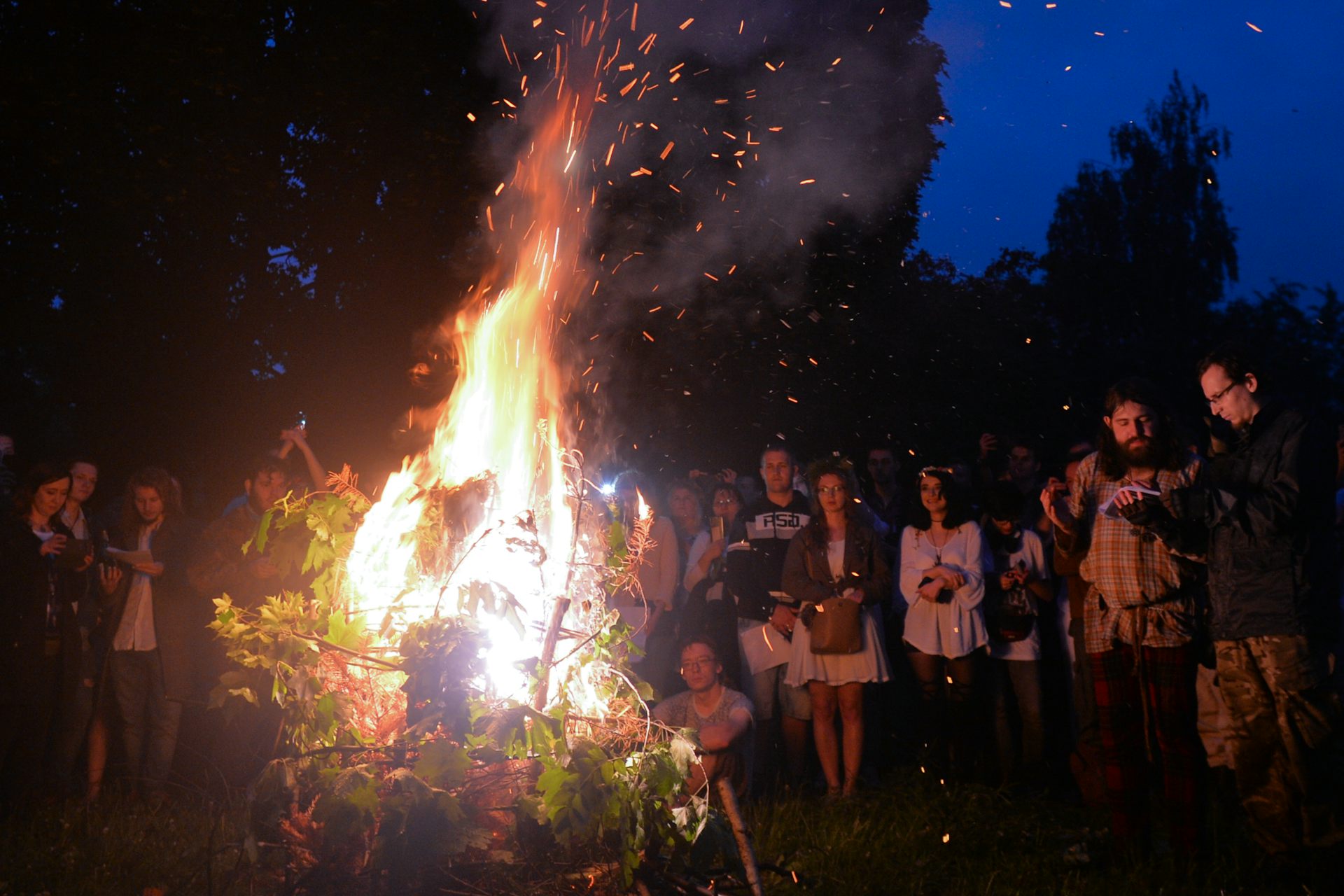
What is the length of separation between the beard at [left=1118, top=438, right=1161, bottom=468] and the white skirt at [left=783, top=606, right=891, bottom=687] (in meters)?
2.06

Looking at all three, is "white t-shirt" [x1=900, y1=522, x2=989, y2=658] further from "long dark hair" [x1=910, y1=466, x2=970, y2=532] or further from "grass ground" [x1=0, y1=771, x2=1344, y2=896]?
"grass ground" [x1=0, y1=771, x2=1344, y2=896]

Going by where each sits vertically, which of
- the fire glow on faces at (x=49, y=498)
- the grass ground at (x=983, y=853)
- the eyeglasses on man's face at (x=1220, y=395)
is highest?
the fire glow on faces at (x=49, y=498)

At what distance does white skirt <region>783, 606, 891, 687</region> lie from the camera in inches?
241

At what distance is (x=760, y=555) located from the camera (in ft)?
22.3

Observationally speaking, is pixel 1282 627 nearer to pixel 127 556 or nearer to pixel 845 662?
pixel 845 662

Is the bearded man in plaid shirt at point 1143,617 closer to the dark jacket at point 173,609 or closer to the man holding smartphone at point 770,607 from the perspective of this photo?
the man holding smartphone at point 770,607

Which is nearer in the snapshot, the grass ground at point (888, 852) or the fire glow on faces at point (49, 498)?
the grass ground at point (888, 852)

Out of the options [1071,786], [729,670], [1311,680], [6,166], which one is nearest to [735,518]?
[729,670]

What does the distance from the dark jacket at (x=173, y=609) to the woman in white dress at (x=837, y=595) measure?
13.0 feet

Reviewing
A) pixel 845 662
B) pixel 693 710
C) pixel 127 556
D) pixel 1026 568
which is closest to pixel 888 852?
pixel 693 710

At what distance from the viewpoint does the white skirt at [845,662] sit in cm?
612

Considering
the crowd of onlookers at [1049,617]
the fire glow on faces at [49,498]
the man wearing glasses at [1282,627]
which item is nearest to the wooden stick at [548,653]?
the crowd of onlookers at [1049,617]

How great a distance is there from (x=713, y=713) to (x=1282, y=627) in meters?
2.90

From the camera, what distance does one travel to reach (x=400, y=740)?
306cm
